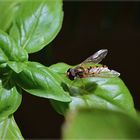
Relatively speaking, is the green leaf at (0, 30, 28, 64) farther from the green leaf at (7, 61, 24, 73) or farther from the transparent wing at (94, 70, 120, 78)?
the transparent wing at (94, 70, 120, 78)

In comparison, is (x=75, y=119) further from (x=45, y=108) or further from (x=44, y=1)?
(x=45, y=108)

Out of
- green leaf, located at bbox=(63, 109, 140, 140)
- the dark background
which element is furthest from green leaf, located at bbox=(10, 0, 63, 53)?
the dark background

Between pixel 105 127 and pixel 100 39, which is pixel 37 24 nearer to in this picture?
pixel 105 127

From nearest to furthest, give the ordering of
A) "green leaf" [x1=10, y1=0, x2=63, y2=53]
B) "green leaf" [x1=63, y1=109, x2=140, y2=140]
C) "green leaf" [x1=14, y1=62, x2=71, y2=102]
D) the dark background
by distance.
Answer: "green leaf" [x1=63, y1=109, x2=140, y2=140], "green leaf" [x1=14, y1=62, x2=71, y2=102], "green leaf" [x1=10, y1=0, x2=63, y2=53], the dark background

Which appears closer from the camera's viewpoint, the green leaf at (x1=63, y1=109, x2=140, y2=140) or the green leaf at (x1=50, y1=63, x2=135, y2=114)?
the green leaf at (x1=63, y1=109, x2=140, y2=140)

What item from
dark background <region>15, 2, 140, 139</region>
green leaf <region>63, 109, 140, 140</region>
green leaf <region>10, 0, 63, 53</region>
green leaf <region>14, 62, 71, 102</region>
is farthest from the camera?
dark background <region>15, 2, 140, 139</region>

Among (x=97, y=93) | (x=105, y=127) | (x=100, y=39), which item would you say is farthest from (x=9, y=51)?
(x=100, y=39)

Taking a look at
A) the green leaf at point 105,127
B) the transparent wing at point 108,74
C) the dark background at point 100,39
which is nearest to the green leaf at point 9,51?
the transparent wing at point 108,74

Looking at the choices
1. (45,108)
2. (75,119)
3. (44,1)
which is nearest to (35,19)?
(44,1)
